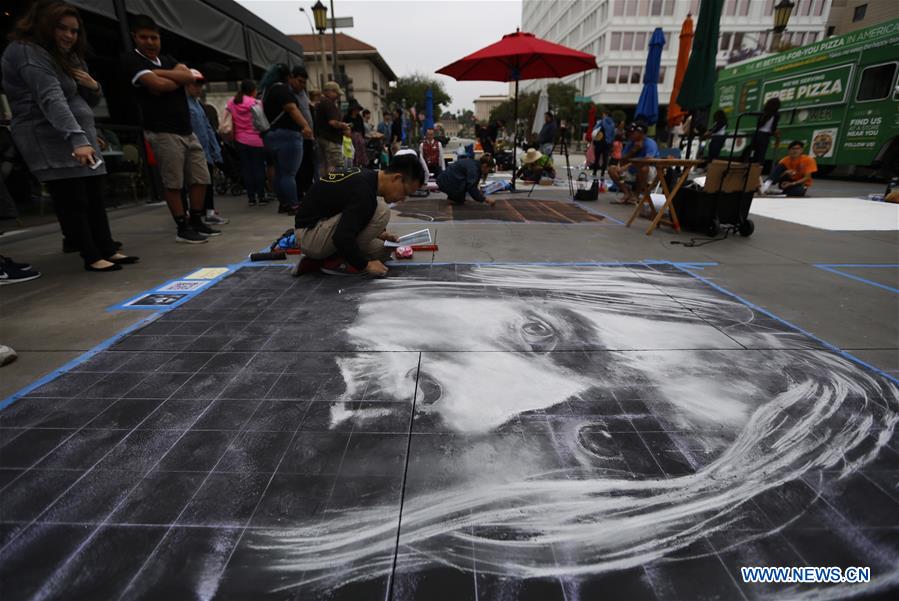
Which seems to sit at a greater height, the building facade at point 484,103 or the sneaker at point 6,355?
the building facade at point 484,103

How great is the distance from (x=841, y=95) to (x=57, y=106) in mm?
13449

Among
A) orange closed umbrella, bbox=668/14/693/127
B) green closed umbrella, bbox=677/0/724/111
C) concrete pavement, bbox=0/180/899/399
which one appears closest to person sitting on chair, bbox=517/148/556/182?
orange closed umbrella, bbox=668/14/693/127

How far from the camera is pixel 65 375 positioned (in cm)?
192

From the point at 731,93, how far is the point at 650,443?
16165 millimetres

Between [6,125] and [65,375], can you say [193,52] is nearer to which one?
[6,125]

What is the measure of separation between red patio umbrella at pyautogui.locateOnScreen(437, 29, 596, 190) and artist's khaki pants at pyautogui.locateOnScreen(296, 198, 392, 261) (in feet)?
16.3

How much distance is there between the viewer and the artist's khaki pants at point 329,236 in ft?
10.4

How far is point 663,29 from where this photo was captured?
3544cm

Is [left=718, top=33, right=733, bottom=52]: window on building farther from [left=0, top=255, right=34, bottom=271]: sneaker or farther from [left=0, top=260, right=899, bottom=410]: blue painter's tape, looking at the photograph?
[left=0, top=255, right=34, bottom=271]: sneaker

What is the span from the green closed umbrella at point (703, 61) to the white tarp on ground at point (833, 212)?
182 centimetres

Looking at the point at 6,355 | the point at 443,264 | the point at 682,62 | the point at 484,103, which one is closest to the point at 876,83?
the point at 682,62

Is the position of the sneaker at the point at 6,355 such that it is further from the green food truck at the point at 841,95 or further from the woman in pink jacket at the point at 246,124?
the green food truck at the point at 841,95

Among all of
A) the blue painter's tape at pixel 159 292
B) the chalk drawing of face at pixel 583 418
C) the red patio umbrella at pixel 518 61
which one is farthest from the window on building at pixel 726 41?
the blue painter's tape at pixel 159 292
